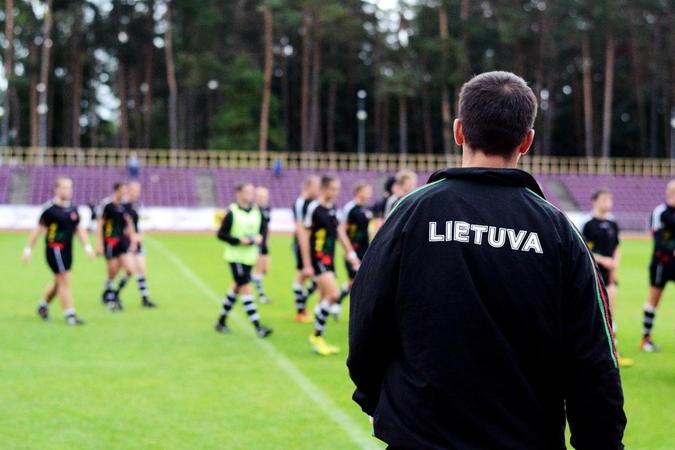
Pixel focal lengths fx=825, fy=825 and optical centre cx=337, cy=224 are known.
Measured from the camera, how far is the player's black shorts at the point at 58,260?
11273 mm

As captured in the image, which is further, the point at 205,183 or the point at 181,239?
the point at 205,183

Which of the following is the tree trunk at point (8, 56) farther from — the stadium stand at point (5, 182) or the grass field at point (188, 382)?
the grass field at point (188, 382)

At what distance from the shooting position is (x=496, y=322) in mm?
2506

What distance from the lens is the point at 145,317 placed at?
12602 mm

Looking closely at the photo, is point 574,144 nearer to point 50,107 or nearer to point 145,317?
point 50,107

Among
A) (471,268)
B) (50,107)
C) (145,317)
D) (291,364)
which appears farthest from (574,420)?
(50,107)

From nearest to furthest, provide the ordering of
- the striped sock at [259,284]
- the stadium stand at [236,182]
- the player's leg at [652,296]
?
the player's leg at [652,296] → the striped sock at [259,284] → the stadium stand at [236,182]

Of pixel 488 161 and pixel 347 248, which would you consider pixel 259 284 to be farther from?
pixel 488 161

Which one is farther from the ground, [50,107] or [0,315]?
[50,107]

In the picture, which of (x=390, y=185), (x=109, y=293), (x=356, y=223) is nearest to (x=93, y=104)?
(x=109, y=293)

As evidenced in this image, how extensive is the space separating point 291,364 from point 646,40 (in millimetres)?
59987

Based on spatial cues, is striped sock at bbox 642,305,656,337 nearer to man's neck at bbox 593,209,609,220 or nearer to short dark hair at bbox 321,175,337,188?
man's neck at bbox 593,209,609,220

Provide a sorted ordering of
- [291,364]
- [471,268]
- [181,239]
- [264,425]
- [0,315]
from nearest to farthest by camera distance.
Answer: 1. [471,268]
2. [264,425]
3. [291,364]
4. [0,315]
5. [181,239]

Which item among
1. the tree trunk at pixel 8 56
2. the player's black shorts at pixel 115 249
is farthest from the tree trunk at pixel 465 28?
the player's black shorts at pixel 115 249
